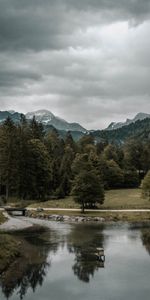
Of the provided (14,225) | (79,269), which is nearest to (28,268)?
(79,269)

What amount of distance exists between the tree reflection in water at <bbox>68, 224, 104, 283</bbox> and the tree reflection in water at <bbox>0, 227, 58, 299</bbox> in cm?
315

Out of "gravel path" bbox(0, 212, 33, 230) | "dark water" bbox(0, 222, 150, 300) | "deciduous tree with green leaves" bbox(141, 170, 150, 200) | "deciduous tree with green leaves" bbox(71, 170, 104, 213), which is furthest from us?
"deciduous tree with green leaves" bbox(141, 170, 150, 200)

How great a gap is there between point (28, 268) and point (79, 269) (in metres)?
5.58

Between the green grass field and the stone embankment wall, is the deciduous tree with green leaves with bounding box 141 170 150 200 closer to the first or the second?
the green grass field

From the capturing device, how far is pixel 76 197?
344 ft

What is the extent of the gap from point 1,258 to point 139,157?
443 feet

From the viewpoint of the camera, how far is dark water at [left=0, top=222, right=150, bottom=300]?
41094 millimetres

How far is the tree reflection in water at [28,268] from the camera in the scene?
42.6 metres

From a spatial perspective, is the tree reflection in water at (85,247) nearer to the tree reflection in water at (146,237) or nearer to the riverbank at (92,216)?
the tree reflection in water at (146,237)

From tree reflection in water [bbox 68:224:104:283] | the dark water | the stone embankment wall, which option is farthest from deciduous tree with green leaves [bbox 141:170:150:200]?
the dark water

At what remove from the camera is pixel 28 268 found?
49562 mm

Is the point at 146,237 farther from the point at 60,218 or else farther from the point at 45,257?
the point at 60,218

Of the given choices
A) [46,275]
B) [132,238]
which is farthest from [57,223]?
[46,275]

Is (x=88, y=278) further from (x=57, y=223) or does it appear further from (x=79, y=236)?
(x=57, y=223)
